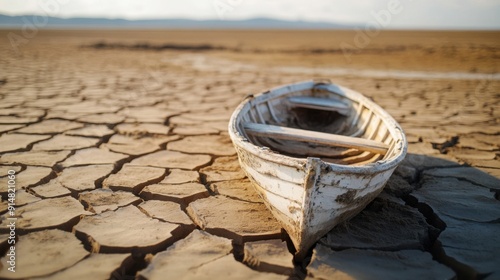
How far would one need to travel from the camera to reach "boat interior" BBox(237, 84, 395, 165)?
2.14 m

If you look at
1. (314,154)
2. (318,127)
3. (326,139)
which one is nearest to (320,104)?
(318,127)

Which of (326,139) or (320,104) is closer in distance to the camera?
(326,139)

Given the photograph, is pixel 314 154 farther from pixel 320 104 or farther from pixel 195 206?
pixel 195 206

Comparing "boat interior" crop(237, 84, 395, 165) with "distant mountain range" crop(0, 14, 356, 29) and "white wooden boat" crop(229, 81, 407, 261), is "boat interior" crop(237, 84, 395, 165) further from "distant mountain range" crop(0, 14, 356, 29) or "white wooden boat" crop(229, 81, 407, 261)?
"distant mountain range" crop(0, 14, 356, 29)

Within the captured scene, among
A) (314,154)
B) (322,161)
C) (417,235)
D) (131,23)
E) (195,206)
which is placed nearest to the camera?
(322,161)

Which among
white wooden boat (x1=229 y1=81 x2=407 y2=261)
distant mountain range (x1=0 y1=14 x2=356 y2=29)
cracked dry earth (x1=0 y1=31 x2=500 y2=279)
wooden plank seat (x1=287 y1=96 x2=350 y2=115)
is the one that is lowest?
cracked dry earth (x1=0 y1=31 x2=500 y2=279)

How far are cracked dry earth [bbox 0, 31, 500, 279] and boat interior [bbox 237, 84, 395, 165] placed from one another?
0.94 ft

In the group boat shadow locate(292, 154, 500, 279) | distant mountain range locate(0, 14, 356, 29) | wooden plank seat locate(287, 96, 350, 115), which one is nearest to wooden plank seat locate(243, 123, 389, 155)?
boat shadow locate(292, 154, 500, 279)

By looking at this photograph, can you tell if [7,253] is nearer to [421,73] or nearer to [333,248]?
[333,248]

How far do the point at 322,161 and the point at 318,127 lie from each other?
195 cm

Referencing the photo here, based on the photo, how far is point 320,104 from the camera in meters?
3.09

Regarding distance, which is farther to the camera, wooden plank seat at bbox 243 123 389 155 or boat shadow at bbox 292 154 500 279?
wooden plank seat at bbox 243 123 389 155

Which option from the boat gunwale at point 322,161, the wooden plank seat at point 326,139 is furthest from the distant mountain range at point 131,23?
the wooden plank seat at point 326,139

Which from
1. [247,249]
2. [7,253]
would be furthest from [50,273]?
[247,249]
